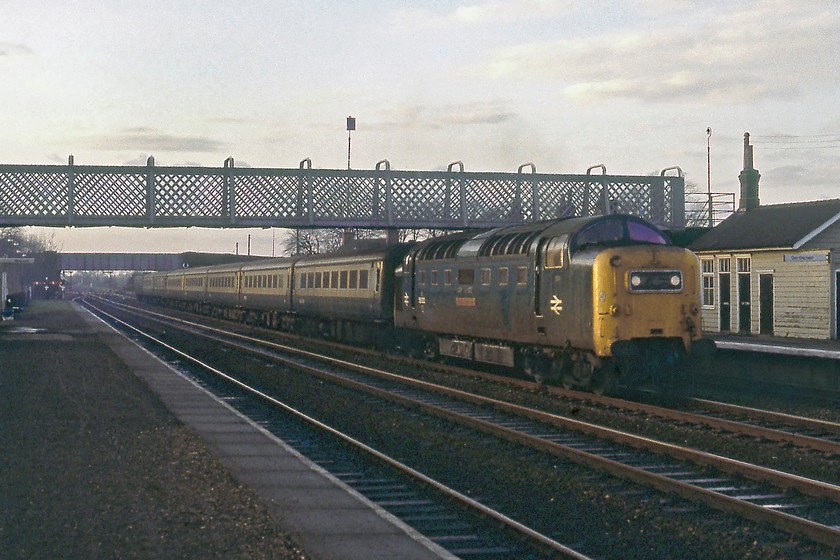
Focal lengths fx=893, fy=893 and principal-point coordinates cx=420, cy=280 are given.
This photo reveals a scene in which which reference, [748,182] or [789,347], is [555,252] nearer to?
[789,347]

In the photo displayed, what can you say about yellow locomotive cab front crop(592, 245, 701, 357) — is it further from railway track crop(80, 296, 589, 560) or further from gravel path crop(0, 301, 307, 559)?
gravel path crop(0, 301, 307, 559)

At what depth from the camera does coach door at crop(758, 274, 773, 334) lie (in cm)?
2972

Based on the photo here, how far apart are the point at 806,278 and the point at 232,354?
1874cm

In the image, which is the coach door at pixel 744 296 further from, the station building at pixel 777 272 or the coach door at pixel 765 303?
the coach door at pixel 765 303

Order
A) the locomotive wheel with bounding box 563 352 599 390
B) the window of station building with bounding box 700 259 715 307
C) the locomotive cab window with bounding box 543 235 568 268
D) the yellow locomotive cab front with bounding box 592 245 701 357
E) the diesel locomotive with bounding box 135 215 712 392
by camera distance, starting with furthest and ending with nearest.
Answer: the window of station building with bounding box 700 259 715 307 → the locomotive cab window with bounding box 543 235 568 268 → the locomotive wheel with bounding box 563 352 599 390 → the diesel locomotive with bounding box 135 215 712 392 → the yellow locomotive cab front with bounding box 592 245 701 357

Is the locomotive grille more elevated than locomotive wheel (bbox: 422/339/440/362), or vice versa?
the locomotive grille

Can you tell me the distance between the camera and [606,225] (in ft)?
56.6

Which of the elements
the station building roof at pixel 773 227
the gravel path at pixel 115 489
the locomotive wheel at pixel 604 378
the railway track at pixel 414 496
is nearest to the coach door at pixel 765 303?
the station building roof at pixel 773 227

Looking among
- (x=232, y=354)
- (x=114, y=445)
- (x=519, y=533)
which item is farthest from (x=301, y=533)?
(x=232, y=354)

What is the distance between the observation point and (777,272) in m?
29.4

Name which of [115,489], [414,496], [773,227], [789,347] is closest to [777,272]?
[773,227]

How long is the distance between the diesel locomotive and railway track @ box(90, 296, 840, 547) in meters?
2.32

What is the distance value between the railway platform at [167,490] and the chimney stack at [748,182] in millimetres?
26759

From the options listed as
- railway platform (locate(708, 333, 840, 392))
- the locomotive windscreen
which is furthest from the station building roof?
the locomotive windscreen
